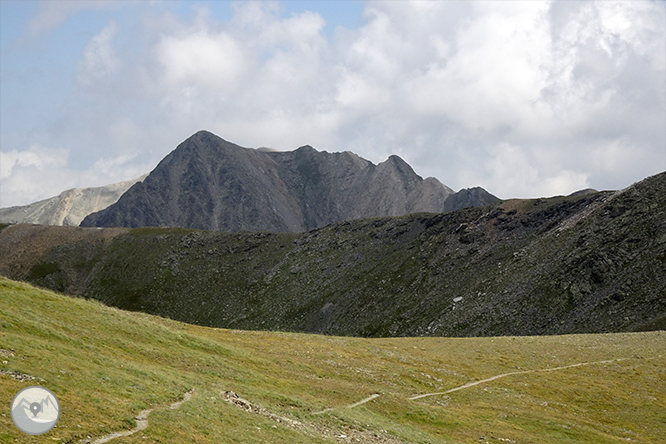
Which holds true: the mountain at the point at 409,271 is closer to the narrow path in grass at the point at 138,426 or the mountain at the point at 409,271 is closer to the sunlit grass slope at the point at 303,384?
the sunlit grass slope at the point at 303,384

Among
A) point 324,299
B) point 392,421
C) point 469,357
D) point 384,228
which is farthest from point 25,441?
point 384,228

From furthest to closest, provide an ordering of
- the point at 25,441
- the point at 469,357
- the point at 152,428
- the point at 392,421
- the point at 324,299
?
the point at 324,299 → the point at 469,357 → the point at 392,421 → the point at 152,428 → the point at 25,441

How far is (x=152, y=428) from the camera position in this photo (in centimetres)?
2466

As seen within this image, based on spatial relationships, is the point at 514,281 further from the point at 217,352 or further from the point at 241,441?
the point at 241,441

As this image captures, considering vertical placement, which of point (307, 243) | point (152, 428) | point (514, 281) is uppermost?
point (307, 243)

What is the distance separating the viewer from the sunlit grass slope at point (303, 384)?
27.5 meters

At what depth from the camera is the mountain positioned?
366ft

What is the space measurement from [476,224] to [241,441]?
455 feet
